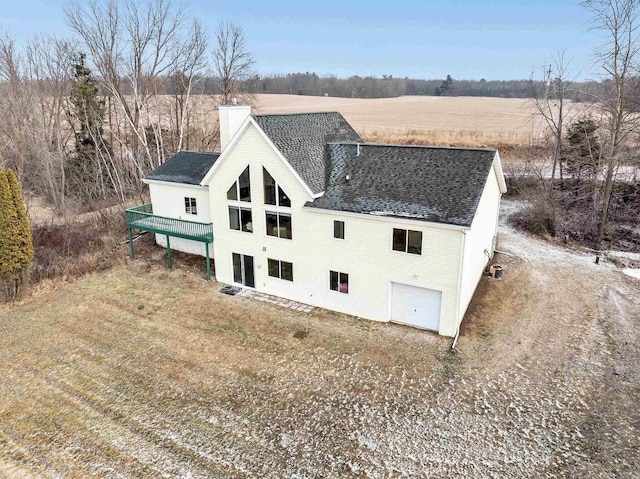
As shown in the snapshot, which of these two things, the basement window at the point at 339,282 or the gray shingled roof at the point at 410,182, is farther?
the basement window at the point at 339,282

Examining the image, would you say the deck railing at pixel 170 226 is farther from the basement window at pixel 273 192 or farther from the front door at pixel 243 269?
the basement window at pixel 273 192

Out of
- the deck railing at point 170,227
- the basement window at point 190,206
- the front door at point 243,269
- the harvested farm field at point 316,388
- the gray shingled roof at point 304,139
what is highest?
the gray shingled roof at point 304,139

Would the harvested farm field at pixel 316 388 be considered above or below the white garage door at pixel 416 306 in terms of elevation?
below

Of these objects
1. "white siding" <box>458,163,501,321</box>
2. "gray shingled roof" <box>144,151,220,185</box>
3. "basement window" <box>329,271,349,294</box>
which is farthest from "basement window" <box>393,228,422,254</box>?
"gray shingled roof" <box>144,151,220,185</box>

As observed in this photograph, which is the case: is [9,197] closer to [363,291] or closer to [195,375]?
[195,375]

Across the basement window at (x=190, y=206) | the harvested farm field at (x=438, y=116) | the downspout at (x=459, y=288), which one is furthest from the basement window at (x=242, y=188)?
the harvested farm field at (x=438, y=116)

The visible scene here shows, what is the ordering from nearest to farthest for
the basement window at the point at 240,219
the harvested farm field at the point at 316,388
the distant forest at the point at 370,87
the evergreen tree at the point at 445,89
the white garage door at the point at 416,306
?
the harvested farm field at the point at 316,388, the white garage door at the point at 416,306, the basement window at the point at 240,219, the distant forest at the point at 370,87, the evergreen tree at the point at 445,89
